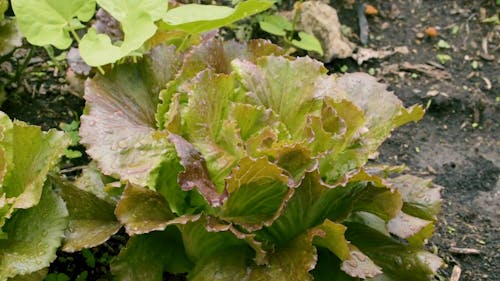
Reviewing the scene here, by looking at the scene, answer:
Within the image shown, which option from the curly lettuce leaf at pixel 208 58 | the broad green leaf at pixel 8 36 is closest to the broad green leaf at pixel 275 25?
the curly lettuce leaf at pixel 208 58

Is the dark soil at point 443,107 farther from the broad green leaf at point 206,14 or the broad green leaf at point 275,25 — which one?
the broad green leaf at point 206,14

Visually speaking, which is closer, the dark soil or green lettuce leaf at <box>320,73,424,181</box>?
green lettuce leaf at <box>320,73,424,181</box>

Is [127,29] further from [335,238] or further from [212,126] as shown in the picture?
[335,238]

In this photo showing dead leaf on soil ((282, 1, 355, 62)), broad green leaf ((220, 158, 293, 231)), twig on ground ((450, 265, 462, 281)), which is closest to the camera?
broad green leaf ((220, 158, 293, 231))

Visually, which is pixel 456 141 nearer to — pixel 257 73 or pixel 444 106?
pixel 444 106

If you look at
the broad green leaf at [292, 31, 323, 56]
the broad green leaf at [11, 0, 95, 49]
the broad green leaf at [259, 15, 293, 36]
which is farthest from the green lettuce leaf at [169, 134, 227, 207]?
the broad green leaf at [259, 15, 293, 36]

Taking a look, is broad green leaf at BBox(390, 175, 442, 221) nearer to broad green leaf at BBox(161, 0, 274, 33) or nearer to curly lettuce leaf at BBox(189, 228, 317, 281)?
curly lettuce leaf at BBox(189, 228, 317, 281)

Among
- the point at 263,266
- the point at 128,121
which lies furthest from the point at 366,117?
the point at 128,121
